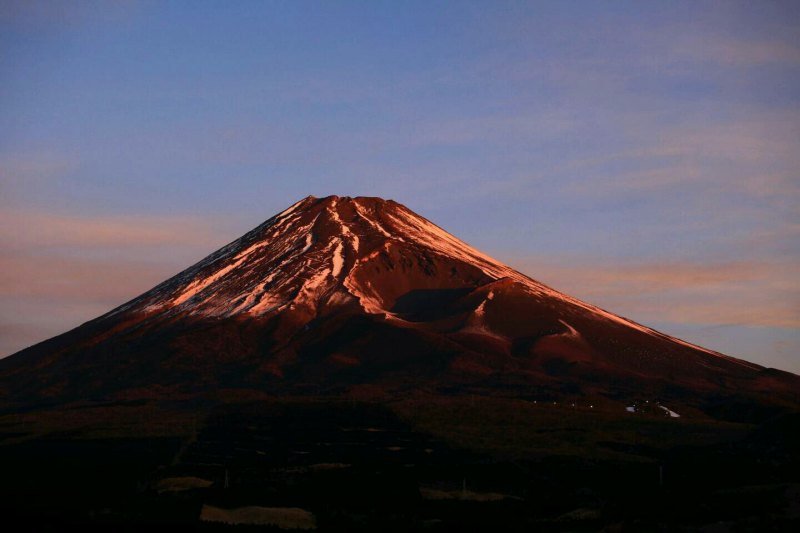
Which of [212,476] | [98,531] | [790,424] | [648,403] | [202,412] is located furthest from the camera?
[648,403]

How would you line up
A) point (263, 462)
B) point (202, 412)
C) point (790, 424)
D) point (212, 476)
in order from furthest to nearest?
1. point (202, 412)
2. point (790, 424)
3. point (263, 462)
4. point (212, 476)

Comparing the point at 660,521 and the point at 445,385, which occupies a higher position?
the point at 445,385

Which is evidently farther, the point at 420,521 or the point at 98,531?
the point at 420,521

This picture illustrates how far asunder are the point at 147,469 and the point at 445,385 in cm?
9617

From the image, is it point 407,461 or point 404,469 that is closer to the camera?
point 404,469

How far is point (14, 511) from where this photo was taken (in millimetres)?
74750

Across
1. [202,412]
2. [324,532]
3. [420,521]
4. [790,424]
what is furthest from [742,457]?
[202,412]

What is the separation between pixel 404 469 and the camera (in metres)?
99.2

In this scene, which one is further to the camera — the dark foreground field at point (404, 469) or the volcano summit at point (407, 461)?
the volcano summit at point (407, 461)

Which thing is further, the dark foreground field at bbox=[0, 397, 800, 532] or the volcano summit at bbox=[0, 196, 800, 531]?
the volcano summit at bbox=[0, 196, 800, 531]

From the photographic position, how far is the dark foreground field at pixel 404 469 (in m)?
74.9

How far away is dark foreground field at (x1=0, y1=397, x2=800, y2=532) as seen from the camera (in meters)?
74.9

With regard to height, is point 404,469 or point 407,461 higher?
point 407,461

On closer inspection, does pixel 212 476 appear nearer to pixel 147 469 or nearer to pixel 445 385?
pixel 147 469
